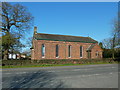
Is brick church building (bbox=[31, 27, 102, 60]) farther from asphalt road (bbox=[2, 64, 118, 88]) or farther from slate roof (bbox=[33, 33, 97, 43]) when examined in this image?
asphalt road (bbox=[2, 64, 118, 88])

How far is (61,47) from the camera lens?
4119cm

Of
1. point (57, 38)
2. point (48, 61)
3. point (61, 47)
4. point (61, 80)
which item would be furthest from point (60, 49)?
point (61, 80)

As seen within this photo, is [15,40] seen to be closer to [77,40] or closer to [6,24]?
[6,24]

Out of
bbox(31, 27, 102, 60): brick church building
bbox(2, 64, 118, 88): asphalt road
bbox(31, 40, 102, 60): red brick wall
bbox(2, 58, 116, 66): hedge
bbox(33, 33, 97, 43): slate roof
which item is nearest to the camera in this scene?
bbox(2, 64, 118, 88): asphalt road

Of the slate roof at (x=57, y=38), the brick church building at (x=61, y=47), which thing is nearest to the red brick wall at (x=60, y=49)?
the brick church building at (x=61, y=47)

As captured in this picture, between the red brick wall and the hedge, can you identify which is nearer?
the hedge

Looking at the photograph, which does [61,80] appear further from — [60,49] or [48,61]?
[60,49]

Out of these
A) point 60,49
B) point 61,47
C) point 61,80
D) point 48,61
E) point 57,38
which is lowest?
point 48,61

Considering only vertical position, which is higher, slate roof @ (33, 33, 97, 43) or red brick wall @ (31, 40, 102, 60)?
slate roof @ (33, 33, 97, 43)

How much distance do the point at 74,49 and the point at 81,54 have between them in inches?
133

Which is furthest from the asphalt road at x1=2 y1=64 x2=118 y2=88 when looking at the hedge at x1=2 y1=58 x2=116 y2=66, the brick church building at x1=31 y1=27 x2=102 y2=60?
the brick church building at x1=31 y1=27 x2=102 y2=60

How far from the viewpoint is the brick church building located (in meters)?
38.5

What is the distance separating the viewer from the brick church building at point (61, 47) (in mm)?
38519

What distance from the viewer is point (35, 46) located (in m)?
38.8
